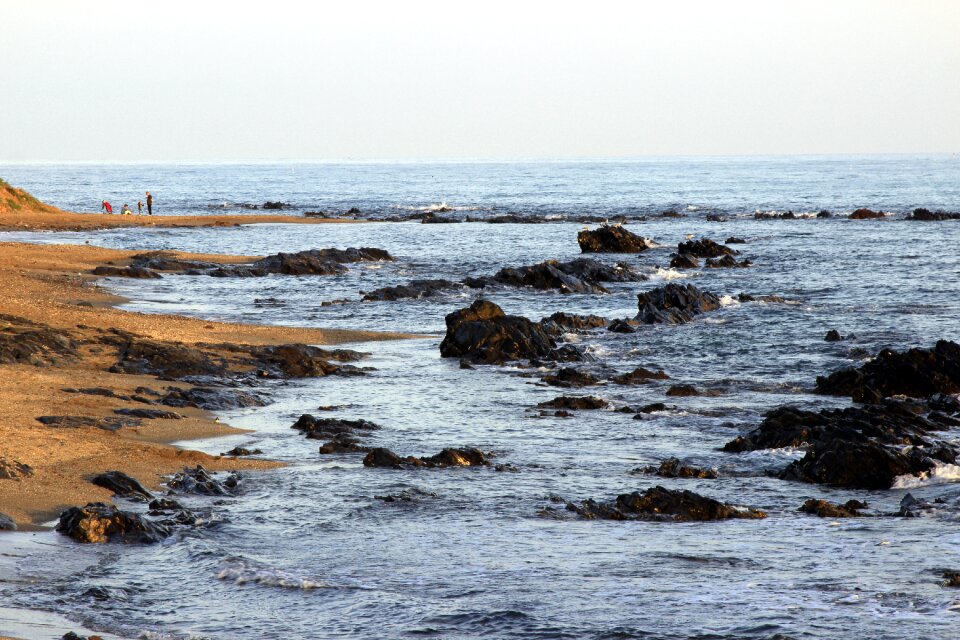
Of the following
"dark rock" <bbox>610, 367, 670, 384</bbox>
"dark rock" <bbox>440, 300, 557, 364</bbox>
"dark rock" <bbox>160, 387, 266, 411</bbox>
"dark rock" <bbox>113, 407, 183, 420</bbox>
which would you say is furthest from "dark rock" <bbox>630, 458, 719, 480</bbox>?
"dark rock" <bbox>440, 300, 557, 364</bbox>

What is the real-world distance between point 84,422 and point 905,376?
1357 cm

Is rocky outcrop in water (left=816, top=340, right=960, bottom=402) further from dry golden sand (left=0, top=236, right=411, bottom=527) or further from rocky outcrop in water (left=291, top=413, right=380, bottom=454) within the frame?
dry golden sand (left=0, top=236, right=411, bottom=527)

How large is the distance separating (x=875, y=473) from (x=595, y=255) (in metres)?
38.3

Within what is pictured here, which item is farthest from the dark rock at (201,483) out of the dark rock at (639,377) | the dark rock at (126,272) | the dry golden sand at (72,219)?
the dry golden sand at (72,219)

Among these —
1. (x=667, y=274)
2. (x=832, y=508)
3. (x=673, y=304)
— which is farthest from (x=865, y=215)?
(x=832, y=508)

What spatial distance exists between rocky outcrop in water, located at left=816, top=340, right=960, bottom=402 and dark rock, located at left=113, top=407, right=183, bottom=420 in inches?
452

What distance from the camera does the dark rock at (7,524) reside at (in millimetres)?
10633

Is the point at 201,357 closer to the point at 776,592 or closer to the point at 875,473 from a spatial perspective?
the point at 875,473

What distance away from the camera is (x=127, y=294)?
32875 millimetres

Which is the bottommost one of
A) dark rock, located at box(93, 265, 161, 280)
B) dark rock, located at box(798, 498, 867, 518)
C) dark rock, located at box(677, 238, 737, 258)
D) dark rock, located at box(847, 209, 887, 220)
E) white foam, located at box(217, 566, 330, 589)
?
dark rock, located at box(798, 498, 867, 518)

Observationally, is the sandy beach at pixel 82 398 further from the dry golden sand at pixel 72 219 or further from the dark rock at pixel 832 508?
the dry golden sand at pixel 72 219

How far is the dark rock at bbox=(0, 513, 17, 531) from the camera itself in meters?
10.6

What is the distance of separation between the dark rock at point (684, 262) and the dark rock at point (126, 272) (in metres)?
20.8

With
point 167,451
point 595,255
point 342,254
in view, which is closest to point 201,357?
point 167,451
